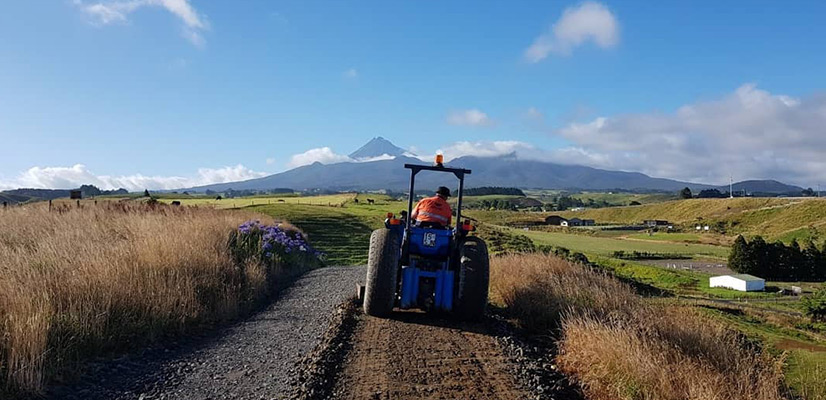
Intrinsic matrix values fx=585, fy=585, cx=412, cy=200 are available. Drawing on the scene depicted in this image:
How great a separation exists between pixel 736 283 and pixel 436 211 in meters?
59.4

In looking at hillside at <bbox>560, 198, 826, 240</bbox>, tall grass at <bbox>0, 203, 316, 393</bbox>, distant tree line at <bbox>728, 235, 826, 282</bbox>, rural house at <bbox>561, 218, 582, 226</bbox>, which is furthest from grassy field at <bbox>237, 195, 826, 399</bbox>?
rural house at <bbox>561, 218, 582, 226</bbox>

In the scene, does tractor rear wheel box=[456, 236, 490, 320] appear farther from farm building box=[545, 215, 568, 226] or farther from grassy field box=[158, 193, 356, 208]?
farm building box=[545, 215, 568, 226]

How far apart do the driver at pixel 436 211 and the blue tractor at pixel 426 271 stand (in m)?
0.12

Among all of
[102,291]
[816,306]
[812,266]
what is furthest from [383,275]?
[812,266]

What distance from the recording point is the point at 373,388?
21.2ft

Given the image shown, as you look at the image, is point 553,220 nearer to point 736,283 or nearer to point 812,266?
point 812,266

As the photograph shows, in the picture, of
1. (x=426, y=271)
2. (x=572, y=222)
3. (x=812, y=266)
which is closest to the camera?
(x=426, y=271)

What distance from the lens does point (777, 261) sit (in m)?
73.4

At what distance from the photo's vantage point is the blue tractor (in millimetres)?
9859

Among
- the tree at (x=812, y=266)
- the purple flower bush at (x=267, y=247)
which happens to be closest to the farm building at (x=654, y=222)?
the tree at (x=812, y=266)

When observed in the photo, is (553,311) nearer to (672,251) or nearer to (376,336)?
(376,336)

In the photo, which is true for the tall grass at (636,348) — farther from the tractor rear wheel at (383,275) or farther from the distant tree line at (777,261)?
the distant tree line at (777,261)

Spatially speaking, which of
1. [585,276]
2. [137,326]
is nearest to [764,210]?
[585,276]

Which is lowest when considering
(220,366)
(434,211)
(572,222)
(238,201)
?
(572,222)
